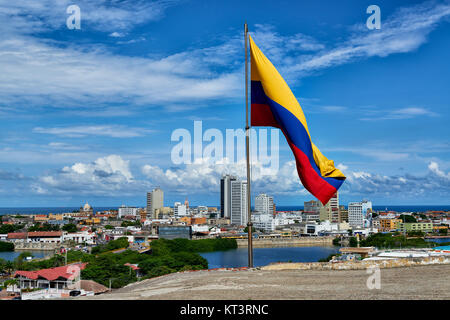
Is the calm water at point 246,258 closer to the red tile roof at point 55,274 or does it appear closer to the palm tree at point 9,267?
the palm tree at point 9,267

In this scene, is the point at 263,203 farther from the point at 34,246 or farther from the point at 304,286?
the point at 304,286

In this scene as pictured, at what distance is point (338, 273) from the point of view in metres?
5.89

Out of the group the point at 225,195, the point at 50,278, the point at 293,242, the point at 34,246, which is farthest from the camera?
the point at 225,195

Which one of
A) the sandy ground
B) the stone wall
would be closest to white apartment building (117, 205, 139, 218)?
the stone wall

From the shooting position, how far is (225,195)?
10906cm

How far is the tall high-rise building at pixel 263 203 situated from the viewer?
106350 mm

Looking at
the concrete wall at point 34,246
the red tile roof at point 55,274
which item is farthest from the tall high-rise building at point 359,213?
the red tile roof at point 55,274

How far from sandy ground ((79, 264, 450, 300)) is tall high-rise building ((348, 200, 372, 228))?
80215mm

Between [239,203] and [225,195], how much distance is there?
16.5 meters

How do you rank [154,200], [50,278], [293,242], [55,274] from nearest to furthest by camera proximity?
1. [50,278]
2. [55,274]
3. [293,242]
4. [154,200]

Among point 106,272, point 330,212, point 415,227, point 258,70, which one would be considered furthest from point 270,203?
point 258,70

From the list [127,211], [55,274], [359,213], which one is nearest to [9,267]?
[55,274]
